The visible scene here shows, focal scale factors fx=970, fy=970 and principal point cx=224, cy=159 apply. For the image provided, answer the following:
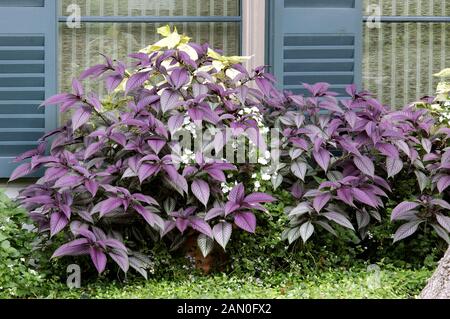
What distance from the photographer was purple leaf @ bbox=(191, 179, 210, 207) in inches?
194

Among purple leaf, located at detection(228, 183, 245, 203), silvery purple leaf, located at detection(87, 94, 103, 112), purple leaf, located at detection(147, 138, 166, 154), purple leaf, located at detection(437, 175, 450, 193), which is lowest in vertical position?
purple leaf, located at detection(228, 183, 245, 203)

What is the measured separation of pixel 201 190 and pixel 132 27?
143 cm

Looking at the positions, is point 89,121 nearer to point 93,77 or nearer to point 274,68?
point 93,77

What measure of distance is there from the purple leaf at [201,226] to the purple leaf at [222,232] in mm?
32

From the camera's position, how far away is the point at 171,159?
501 cm

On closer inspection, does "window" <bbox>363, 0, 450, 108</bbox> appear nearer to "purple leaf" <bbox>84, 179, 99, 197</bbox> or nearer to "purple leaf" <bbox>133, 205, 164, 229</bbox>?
"purple leaf" <bbox>133, 205, 164, 229</bbox>

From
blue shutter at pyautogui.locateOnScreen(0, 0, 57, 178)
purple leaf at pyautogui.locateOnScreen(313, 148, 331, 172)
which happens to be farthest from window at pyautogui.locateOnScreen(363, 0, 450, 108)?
blue shutter at pyautogui.locateOnScreen(0, 0, 57, 178)

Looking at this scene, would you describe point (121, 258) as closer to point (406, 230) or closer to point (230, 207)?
point (230, 207)

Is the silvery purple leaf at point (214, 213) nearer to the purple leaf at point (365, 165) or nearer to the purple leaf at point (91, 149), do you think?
the purple leaf at point (91, 149)

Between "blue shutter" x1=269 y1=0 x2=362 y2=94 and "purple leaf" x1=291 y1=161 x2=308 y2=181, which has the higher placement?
"blue shutter" x1=269 y1=0 x2=362 y2=94

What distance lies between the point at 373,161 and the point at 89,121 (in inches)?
63.5

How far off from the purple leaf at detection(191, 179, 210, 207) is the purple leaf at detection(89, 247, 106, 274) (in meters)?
0.56

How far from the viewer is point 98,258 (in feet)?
15.7

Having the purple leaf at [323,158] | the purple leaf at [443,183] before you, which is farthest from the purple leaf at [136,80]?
the purple leaf at [443,183]
